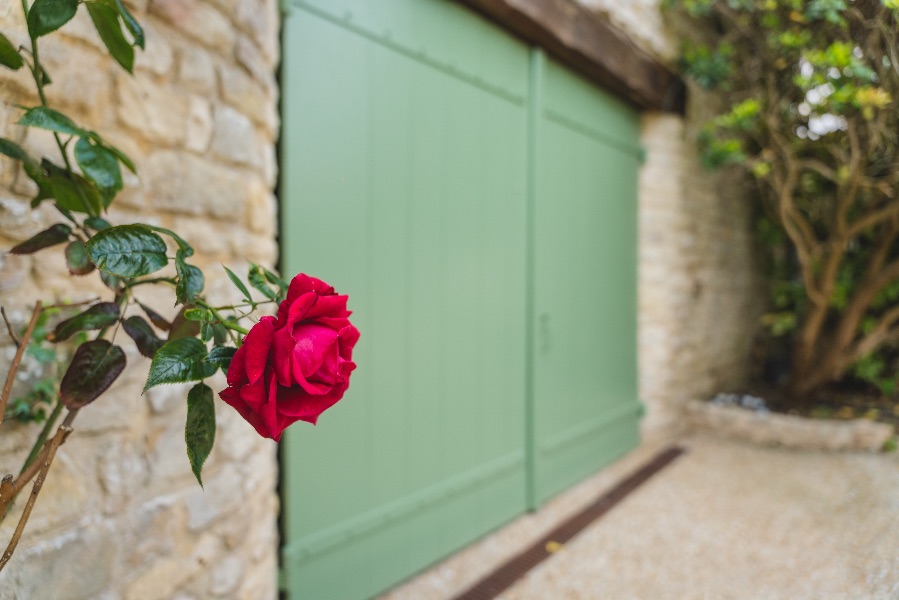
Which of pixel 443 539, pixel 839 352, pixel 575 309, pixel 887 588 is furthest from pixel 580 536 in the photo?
pixel 839 352

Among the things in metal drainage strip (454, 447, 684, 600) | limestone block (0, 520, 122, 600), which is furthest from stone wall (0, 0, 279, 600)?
metal drainage strip (454, 447, 684, 600)

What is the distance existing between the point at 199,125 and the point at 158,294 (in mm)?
426

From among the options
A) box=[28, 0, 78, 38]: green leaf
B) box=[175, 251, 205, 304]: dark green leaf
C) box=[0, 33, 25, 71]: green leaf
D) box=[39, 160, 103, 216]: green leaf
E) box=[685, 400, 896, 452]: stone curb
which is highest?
box=[28, 0, 78, 38]: green leaf

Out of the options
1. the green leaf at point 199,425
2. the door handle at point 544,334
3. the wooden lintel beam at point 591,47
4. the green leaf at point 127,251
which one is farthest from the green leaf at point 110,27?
the door handle at point 544,334

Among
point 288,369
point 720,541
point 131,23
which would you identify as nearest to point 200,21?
point 131,23

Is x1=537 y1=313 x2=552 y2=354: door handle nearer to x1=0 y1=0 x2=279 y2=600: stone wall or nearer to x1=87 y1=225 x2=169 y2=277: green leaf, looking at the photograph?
x1=0 y1=0 x2=279 y2=600: stone wall

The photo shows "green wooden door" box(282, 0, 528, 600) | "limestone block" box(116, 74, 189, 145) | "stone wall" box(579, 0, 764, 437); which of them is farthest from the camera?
"stone wall" box(579, 0, 764, 437)

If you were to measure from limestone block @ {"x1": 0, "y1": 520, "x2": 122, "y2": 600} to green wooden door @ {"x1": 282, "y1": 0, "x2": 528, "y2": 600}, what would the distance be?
657mm

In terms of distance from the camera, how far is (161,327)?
38.6 inches

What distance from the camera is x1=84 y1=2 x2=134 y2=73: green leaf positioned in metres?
0.84

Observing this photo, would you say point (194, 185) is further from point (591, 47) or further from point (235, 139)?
point (591, 47)

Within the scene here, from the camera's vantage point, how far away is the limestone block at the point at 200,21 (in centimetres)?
130

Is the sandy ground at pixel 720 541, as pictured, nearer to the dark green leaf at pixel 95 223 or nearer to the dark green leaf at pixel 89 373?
the dark green leaf at pixel 89 373

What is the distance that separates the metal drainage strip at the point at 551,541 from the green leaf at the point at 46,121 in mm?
1980
